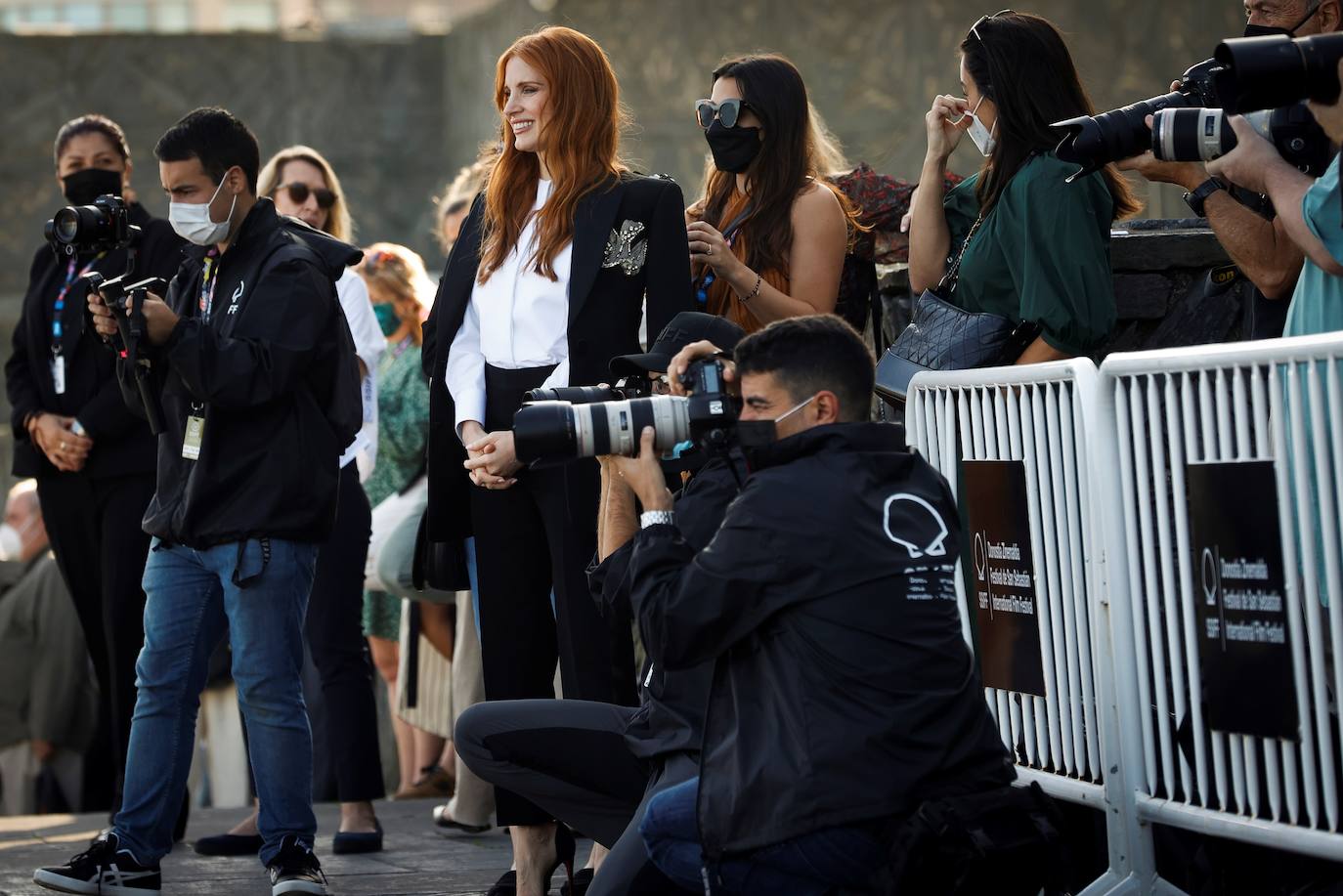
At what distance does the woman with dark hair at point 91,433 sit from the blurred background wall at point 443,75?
15.2 ft

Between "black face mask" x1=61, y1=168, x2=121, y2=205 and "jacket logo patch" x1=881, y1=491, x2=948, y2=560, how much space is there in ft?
11.5

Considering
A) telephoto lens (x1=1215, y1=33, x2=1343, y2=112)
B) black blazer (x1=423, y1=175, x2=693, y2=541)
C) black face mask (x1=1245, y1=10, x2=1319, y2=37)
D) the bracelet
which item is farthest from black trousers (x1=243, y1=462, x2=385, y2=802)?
telephoto lens (x1=1215, y1=33, x2=1343, y2=112)

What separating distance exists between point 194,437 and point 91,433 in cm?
108

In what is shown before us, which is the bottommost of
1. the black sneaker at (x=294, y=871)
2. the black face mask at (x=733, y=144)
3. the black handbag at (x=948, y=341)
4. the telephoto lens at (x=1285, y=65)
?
the black sneaker at (x=294, y=871)

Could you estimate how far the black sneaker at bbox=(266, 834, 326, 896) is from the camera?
463cm

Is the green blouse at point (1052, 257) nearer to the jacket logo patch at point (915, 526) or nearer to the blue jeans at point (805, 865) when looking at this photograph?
the jacket logo patch at point (915, 526)

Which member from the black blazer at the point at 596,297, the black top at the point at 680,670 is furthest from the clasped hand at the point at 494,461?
the black top at the point at 680,670

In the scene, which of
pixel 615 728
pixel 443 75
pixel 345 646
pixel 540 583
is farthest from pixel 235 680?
pixel 443 75

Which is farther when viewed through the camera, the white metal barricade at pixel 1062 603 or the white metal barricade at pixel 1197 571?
the white metal barricade at pixel 1062 603

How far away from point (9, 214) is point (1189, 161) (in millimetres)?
9227

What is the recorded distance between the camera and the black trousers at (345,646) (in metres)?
5.71

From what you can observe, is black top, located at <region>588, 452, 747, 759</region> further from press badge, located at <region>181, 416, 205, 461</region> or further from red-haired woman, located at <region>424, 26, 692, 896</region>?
press badge, located at <region>181, 416, 205, 461</region>

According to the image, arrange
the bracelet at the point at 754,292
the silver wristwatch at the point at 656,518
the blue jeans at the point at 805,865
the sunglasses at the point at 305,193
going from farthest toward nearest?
the sunglasses at the point at 305,193
the bracelet at the point at 754,292
the silver wristwatch at the point at 656,518
the blue jeans at the point at 805,865

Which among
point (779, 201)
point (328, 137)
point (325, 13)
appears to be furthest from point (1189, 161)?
point (325, 13)
